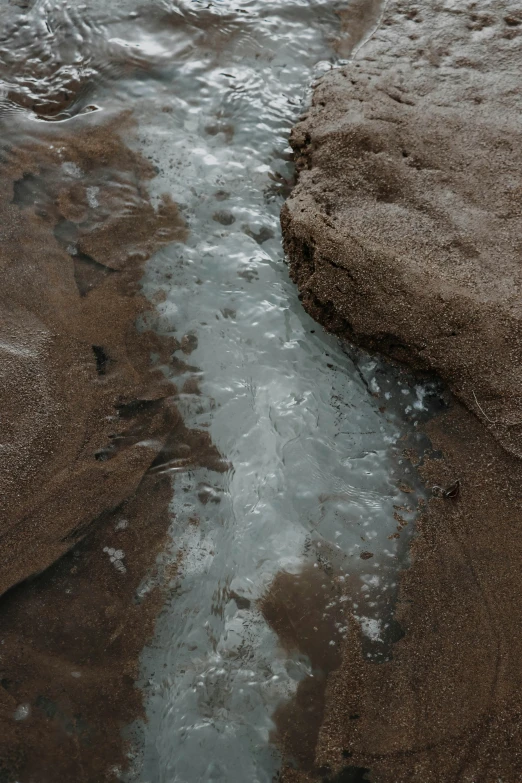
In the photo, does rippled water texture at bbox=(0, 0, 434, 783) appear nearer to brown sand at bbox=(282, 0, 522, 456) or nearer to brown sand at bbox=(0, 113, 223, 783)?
brown sand at bbox=(0, 113, 223, 783)

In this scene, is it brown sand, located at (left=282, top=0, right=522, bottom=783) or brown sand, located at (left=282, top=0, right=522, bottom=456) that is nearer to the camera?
brown sand, located at (left=282, top=0, right=522, bottom=783)

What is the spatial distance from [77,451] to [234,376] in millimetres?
723

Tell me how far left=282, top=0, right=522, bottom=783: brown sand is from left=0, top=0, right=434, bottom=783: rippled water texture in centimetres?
17

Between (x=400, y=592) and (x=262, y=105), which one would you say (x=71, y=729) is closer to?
(x=400, y=592)

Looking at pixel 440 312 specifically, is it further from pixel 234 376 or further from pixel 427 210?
pixel 234 376

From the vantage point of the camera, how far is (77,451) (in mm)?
2438

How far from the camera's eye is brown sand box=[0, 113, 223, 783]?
7.03 ft

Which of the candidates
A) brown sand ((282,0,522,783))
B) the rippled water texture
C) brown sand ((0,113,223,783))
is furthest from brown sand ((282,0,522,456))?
brown sand ((0,113,223,783))

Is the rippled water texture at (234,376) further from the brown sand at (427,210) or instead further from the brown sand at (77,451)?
the brown sand at (427,210)

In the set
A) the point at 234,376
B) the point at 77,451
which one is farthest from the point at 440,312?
the point at 77,451

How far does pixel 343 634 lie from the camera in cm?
221

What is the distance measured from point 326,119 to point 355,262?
86 centimetres

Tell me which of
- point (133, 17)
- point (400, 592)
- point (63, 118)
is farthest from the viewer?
point (133, 17)

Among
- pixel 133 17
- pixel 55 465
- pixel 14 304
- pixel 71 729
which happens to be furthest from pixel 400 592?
pixel 133 17
